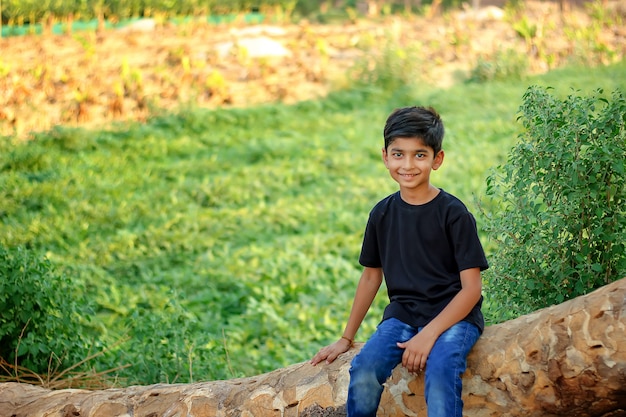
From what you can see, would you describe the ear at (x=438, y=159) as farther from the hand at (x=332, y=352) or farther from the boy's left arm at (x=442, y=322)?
the hand at (x=332, y=352)

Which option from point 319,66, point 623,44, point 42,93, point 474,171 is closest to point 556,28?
point 623,44

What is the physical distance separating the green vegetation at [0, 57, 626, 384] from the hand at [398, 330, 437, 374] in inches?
35.7

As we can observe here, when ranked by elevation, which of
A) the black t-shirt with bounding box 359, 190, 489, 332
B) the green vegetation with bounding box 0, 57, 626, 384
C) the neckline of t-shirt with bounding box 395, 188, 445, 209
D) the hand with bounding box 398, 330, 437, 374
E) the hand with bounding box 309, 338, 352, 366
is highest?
the neckline of t-shirt with bounding box 395, 188, 445, 209

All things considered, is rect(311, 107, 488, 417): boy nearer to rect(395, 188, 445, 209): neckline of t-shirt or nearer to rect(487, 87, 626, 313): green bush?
rect(395, 188, 445, 209): neckline of t-shirt

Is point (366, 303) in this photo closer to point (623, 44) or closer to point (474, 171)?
point (474, 171)

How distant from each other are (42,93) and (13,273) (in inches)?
255

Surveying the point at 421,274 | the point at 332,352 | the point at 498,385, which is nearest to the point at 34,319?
the point at 332,352

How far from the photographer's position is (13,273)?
394 cm

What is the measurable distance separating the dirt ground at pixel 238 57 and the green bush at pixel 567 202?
6734 mm

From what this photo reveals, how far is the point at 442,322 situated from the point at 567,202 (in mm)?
900

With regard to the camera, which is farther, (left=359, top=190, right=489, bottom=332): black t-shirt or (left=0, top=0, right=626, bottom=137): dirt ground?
(left=0, top=0, right=626, bottom=137): dirt ground

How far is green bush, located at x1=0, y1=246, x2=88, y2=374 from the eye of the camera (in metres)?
3.90

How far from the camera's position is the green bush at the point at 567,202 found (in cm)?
300

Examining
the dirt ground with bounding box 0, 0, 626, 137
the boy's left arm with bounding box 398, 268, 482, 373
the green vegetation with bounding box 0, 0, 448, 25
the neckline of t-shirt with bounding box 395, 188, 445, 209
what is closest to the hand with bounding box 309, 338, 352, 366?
the boy's left arm with bounding box 398, 268, 482, 373
